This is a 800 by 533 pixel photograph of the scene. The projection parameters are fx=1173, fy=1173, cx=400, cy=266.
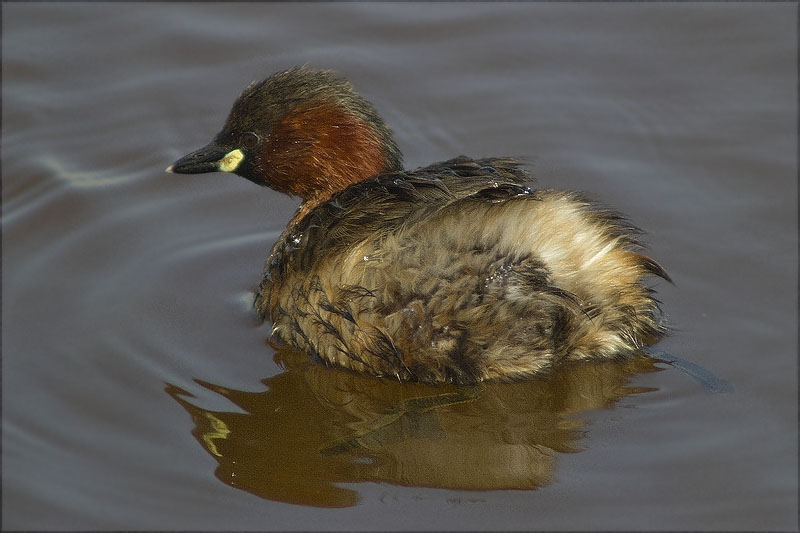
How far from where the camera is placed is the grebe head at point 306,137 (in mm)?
5320

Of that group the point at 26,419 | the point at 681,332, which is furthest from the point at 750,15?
the point at 26,419

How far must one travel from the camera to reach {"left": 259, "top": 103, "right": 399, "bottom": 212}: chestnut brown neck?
5316 millimetres

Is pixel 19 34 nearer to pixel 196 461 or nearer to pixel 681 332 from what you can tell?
pixel 196 461

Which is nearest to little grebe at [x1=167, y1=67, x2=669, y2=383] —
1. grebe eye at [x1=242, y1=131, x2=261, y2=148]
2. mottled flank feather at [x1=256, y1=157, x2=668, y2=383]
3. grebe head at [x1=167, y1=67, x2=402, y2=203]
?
mottled flank feather at [x1=256, y1=157, x2=668, y2=383]

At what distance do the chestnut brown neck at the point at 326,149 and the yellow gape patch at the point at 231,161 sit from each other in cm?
13

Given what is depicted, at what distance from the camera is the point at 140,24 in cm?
762

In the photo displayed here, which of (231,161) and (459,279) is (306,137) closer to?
(231,161)

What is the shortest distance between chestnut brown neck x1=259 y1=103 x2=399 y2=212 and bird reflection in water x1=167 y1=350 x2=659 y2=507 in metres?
0.89

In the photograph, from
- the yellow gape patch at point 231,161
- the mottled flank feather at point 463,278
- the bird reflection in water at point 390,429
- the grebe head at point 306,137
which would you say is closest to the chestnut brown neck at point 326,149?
the grebe head at point 306,137

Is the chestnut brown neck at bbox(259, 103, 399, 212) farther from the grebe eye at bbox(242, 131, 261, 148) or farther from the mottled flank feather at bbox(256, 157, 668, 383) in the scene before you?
the mottled flank feather at bbox(256, 157, 668, 383)

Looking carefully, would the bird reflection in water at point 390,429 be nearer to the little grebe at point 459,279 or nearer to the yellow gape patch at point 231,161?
the little grebe at point 459,279

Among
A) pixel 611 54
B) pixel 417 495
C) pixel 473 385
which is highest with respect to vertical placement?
pixel 611 54

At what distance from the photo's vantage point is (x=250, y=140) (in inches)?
216

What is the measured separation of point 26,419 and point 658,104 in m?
4.00
